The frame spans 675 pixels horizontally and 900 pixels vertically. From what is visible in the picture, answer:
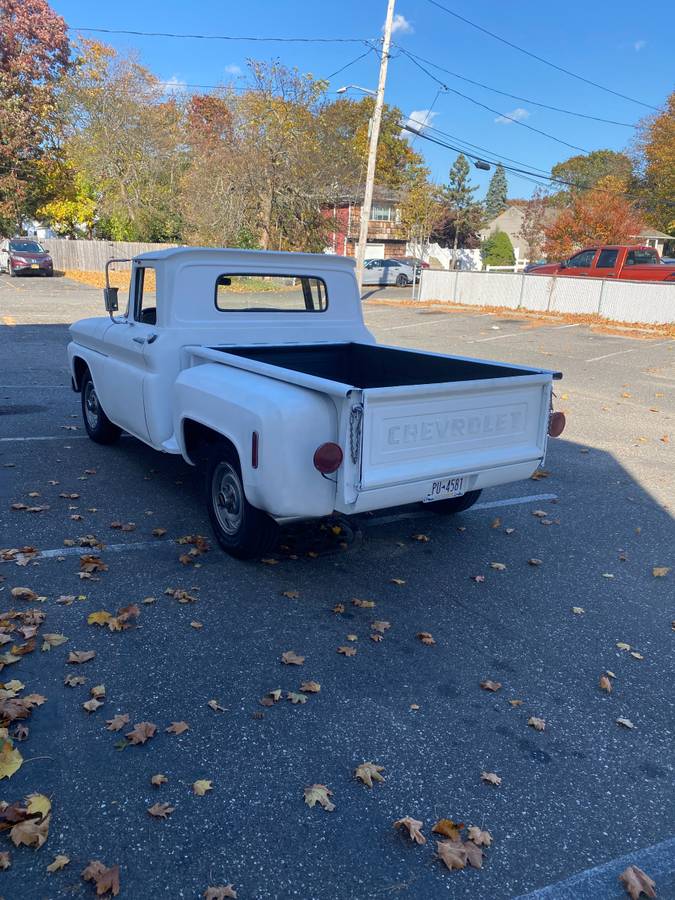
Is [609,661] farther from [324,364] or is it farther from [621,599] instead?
[324,364]

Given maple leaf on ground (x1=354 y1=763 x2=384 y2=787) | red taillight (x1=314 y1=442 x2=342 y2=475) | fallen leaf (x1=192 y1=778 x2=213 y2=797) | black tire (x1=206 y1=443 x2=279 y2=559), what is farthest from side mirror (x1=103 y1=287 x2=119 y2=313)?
maple leaf on ground (x1=354 y1=763 x2=384 y2=787)

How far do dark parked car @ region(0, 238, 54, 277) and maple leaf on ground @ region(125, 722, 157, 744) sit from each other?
115ft

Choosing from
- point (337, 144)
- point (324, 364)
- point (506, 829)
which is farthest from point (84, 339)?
point (337, 144)

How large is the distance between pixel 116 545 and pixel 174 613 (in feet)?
3.74

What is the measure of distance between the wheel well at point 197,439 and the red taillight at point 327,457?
130cm

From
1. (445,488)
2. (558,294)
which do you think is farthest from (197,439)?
(558,294)

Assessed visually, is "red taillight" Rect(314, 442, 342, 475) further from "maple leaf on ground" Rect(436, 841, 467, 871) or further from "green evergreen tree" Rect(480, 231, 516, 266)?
"green evergreen tree" Rect(480, 231, 516, 266)

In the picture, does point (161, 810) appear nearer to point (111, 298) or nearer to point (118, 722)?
point (118, 722)

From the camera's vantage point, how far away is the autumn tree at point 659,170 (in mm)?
46812

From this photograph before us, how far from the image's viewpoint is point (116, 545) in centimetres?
514

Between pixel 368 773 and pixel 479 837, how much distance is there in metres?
0.52

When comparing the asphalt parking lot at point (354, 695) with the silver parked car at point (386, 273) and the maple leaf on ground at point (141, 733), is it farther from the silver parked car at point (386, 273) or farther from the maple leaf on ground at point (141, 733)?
the silver parked car at point (386, 273)

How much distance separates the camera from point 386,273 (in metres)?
39.2

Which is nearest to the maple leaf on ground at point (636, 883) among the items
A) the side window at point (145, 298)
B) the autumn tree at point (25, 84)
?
the side window at point (145, 298)
